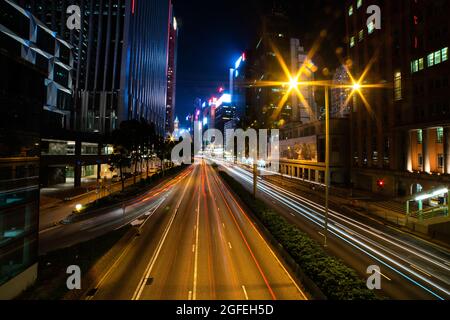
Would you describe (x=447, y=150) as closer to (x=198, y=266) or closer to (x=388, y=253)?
(x=388, y=253)

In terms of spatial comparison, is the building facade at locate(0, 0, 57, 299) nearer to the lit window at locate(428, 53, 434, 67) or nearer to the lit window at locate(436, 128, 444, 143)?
the lit window at locate(436, 128, 444, 143)

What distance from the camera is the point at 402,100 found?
3925 centimetres

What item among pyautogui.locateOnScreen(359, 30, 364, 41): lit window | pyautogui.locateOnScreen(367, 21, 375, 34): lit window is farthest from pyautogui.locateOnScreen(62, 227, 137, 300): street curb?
pyautogui.locateOnScreen(359, 30, 364, 41): lit window

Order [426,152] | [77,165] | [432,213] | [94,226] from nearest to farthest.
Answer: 1. [94,226]
2. [432,213]
3. [426,152]
4. [77,165]

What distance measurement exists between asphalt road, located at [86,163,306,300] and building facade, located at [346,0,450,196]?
2768 cm

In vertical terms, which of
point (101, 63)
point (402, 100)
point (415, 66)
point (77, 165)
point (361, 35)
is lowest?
point (77, 165)

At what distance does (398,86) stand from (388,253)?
106 ft

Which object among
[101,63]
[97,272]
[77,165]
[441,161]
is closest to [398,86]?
[441,161]

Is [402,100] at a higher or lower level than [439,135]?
higher

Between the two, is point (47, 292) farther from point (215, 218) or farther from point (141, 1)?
point (141, 1)

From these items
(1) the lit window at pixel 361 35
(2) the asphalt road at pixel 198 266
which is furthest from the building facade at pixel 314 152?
(2) the asphalt road at pixel 198 266
